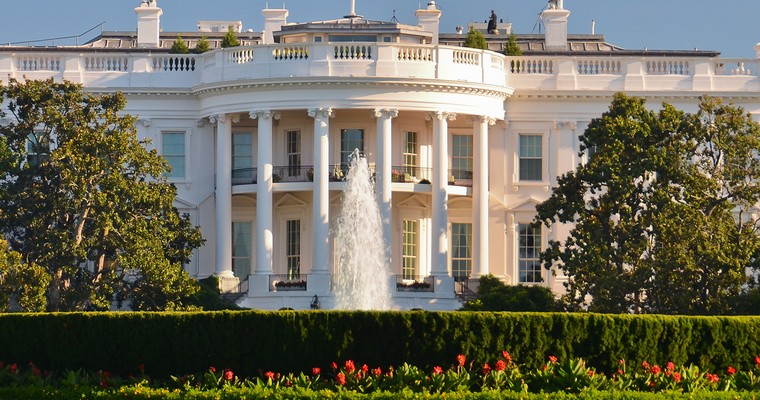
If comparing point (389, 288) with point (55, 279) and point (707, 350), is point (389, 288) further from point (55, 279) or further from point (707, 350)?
point (707, 350)

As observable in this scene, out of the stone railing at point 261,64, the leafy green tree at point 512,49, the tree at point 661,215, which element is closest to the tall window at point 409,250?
the stone railing at point 261,64

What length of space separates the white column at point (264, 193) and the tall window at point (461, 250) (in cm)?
627

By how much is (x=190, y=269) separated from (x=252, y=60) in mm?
7297

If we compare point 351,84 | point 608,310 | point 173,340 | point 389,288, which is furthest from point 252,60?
point 173,340

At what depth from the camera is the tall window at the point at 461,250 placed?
67.9m

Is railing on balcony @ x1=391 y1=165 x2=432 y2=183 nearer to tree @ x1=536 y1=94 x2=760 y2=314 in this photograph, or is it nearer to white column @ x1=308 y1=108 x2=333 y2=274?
white column @ x1=308 y1=108 x2=333 y2=274

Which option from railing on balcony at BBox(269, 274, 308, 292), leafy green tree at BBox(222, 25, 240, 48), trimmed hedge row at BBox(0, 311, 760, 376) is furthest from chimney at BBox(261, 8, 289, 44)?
trimmed hedge row at BBox(0, 311, 760, 376)

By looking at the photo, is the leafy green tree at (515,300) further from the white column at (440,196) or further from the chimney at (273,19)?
the chimney at (273,19)

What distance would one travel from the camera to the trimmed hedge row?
39.7 metres

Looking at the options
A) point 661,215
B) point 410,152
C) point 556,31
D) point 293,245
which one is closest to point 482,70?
point 410,152

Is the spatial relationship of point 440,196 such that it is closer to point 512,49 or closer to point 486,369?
point 512,49

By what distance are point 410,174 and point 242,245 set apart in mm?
6135

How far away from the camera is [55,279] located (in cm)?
5659

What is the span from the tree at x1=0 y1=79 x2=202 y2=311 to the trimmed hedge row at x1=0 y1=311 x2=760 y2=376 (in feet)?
49.8
